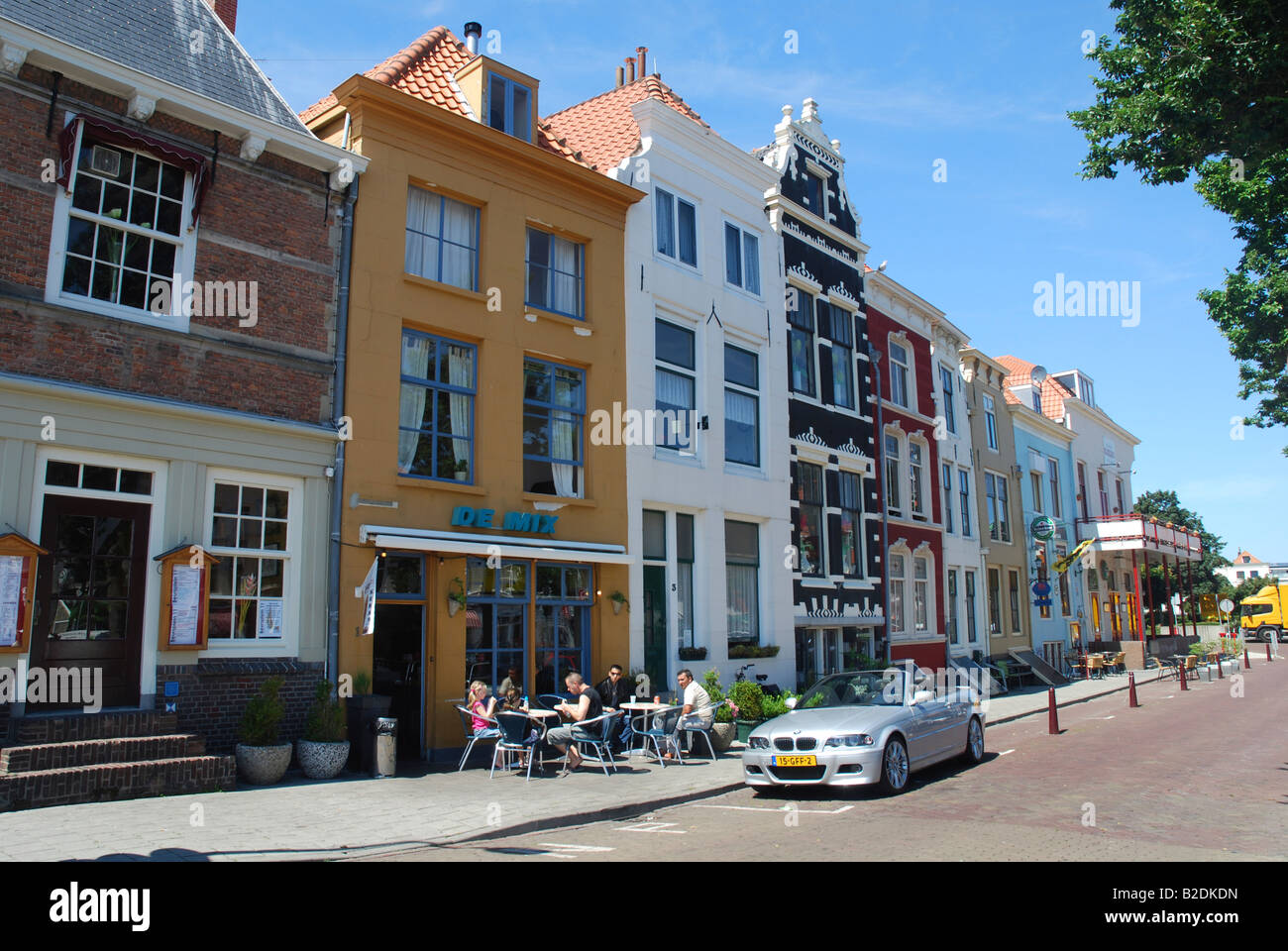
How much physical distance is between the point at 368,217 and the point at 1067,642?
110 feet

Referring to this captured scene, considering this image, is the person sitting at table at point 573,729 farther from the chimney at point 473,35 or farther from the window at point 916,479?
the window at point 916,479

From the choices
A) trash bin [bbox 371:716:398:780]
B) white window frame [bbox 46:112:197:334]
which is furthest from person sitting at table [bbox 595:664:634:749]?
white window frame [bbox 46:112:197:334]

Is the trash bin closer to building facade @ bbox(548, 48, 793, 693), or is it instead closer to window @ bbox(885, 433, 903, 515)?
building facade @ bbox(548, 48, 793, 693)

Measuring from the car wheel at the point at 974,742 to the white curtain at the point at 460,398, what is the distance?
28.5 ft

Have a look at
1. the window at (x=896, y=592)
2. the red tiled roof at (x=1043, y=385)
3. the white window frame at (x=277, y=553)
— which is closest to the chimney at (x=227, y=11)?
the white window frame at (x=277, y=553)

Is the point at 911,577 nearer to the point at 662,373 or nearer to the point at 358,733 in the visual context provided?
the point at 662,373

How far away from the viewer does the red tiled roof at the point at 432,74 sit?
15.3 meters

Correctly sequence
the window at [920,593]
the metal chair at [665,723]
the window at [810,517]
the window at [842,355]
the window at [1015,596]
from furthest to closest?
the window at [1015,596] → the window at [920,593] → the window at [842,355] → the window at [810,517] → the metal chair at [665,723]

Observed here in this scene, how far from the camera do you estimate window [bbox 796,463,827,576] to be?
Result: 877 inches

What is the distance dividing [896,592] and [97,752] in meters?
20.7

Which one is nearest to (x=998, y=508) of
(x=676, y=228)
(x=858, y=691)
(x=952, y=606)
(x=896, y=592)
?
(x=952, y=606)

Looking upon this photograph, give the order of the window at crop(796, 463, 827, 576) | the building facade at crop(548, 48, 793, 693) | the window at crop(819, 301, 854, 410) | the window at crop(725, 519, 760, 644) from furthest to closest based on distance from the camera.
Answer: the window at crop(819, 301, 854, 410) → the window at crop(796, 463, 827, 576) → the window at crop(725, 519, 760, 644) → the building facade at crop(548, 48, 793, 693)

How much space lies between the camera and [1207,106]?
1018 cm

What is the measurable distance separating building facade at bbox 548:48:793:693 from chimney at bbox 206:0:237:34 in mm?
6913
